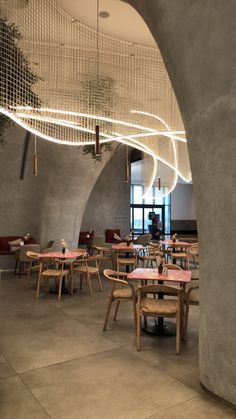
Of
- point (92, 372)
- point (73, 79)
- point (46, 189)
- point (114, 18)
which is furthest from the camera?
point (46, 189)

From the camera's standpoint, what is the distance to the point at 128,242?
924 cm

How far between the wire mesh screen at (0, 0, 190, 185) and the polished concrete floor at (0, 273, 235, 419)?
115 inches

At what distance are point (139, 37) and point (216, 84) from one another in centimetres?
416

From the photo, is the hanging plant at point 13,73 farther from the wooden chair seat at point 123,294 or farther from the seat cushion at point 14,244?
the seat cushion at point 14,244

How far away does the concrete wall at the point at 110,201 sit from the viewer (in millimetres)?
13820

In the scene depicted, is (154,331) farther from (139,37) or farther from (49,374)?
(139,37)

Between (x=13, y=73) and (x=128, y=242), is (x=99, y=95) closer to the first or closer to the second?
(x=13, y=73)

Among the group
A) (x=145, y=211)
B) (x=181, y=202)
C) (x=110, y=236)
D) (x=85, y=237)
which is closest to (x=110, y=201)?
(x=110, y=236)

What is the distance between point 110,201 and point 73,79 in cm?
933

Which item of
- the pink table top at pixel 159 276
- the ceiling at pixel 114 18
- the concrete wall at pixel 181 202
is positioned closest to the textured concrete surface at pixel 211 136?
the pink table top at pixel 159 276

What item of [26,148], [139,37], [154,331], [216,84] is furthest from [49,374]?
[26,148]

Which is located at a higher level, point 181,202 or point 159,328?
point 181,202

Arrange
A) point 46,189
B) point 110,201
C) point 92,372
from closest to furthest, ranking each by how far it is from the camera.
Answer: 1. point 92,372
2. point 46,189
3. point 110,201

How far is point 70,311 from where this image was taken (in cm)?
551
